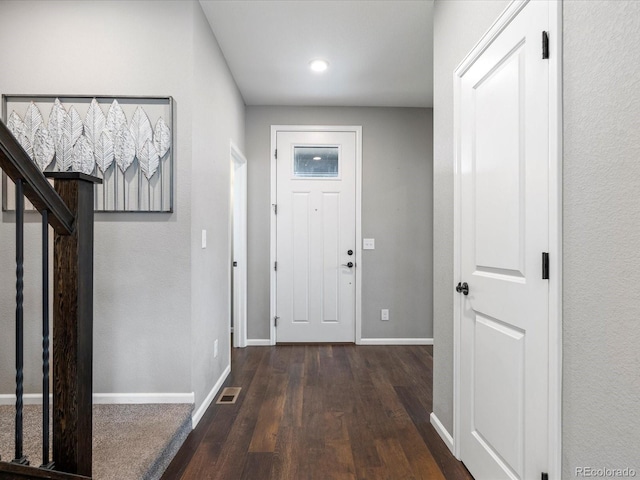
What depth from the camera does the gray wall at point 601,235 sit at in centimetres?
92

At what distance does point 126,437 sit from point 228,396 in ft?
3.07

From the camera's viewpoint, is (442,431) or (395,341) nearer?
(442,431)

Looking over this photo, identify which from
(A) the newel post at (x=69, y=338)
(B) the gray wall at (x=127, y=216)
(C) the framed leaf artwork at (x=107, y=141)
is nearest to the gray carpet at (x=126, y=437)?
(B) the gray wall at (x=127, y=216)

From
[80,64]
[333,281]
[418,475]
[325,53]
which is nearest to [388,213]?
[333,281]

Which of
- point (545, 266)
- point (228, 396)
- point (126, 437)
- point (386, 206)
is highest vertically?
point (386, 206)

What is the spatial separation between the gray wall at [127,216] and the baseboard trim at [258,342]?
182cm

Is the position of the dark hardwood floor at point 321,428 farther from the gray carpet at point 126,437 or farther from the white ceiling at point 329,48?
the white ceiling at point 329,48

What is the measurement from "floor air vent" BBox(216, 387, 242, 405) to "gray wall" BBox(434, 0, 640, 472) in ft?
6.90

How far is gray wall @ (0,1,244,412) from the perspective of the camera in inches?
88.5

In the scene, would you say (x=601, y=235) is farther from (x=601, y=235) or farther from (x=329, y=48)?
(x=329, y=48)

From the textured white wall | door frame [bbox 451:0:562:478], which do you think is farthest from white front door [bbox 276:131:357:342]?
door frame [bbox 451:0:562:478]

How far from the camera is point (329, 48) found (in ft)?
9.62

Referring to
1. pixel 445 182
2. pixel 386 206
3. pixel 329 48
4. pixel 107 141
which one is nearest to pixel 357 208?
pixel 386 206

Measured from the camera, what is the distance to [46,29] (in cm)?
225
